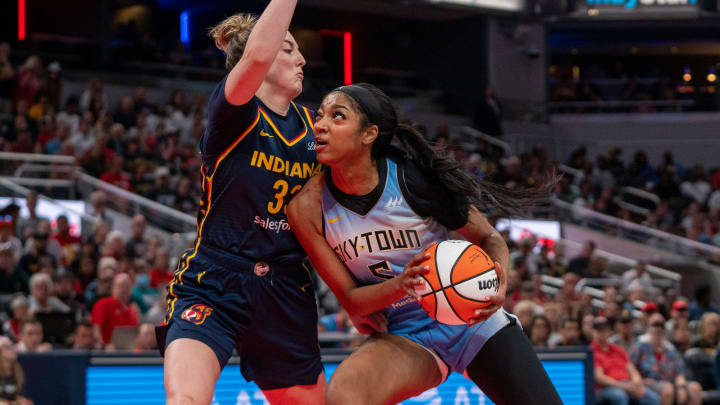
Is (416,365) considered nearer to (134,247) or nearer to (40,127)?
(134,247)

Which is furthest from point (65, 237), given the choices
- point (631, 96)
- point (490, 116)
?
point (631, 96)

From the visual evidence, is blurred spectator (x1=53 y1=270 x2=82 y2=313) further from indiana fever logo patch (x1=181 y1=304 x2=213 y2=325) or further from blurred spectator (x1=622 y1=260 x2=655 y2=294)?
blurred spectator (x1=622 y1=260 x2=655 y2=294)

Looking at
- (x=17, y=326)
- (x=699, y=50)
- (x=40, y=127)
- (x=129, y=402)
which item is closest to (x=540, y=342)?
(x=129, y=402)

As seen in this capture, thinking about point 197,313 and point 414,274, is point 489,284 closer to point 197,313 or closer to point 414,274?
point 414,274

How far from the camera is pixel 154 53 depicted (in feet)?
64.8

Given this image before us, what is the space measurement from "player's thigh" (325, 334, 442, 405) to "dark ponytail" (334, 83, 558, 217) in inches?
27.0

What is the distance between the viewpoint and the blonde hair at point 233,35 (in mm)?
4246

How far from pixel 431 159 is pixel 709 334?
7.73 m

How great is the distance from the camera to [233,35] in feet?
14.2

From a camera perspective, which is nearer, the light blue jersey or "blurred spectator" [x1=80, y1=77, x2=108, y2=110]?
the light blue jersey

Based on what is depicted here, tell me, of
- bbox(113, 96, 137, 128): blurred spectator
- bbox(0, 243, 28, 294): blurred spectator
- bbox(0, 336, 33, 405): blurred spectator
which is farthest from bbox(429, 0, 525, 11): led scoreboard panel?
bbox(0, 336, 33, 405): blurred spectator

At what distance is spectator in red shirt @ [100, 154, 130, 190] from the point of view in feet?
43.0

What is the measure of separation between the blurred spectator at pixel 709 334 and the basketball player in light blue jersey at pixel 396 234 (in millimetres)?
7388

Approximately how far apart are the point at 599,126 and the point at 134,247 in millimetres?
14680
